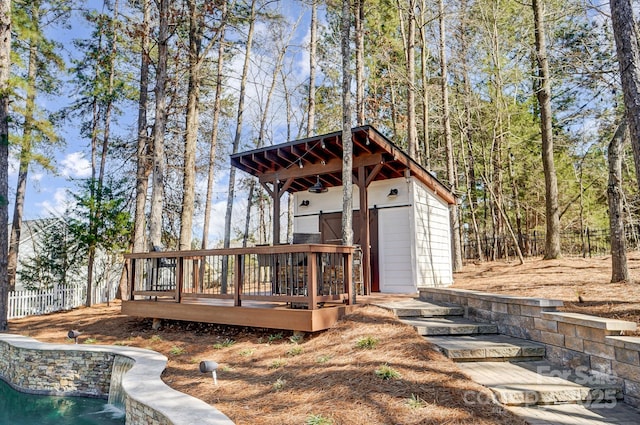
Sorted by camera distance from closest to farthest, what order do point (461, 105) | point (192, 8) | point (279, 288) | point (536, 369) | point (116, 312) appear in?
1. point (536, 369)
2. point (279, 288)
3. point (116, 312)
4. point (192, 8)
5. point (461, 105)

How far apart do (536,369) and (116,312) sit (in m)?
9.57

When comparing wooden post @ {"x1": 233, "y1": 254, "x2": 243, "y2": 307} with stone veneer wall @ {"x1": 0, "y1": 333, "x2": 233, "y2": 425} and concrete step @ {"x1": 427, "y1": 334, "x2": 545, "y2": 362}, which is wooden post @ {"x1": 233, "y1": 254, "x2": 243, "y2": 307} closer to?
stone veneer wall @ {"x1": 0, "y1": 333, "x2": 233, "y2": 425}

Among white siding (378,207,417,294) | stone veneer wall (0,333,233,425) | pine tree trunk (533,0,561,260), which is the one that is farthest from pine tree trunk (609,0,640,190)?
pine tree trunk (533,0,561,260)

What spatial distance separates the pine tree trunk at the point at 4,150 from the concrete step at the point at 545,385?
9.95 m

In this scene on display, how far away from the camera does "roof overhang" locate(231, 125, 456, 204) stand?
7895mm

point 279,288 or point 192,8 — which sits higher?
point 192,8

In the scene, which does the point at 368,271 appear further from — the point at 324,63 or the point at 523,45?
the point at 324,63

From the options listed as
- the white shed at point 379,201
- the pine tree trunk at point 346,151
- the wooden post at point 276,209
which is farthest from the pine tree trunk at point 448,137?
the pine tree trunk at point 346,151

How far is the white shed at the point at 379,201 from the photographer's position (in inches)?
321

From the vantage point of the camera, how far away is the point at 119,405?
5.52 meters

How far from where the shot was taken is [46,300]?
11.8 meters

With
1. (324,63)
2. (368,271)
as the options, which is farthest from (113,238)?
(324,63)

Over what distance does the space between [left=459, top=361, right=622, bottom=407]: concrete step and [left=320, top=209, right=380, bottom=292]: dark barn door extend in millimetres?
5001

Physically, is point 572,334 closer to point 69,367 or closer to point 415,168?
point 415,168
